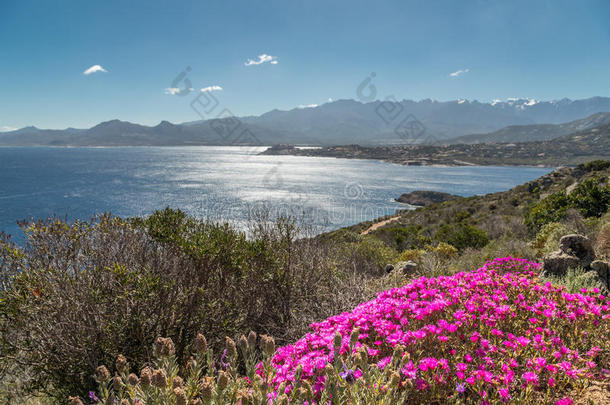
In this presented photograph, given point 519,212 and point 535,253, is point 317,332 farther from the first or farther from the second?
point 519,212

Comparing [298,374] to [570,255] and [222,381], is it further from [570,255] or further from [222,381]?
[570,255]

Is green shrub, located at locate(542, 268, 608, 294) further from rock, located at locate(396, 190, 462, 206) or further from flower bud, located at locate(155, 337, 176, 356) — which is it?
rock, located at locate(396, 190, 462, 206)

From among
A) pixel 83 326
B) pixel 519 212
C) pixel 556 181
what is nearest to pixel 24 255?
pixel 83 326

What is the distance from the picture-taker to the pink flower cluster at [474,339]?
2.51m

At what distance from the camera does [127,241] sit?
5699mm

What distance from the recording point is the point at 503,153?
153500mm

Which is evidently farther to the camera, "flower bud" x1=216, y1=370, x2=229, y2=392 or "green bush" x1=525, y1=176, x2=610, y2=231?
"green bush" x1=525, y1=176, x2=610, y2=231

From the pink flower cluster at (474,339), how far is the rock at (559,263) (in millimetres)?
1943

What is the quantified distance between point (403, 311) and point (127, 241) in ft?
15.8

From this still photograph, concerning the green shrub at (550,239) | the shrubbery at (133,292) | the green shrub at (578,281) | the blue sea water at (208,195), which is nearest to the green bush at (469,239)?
the green shrub at (550,239)

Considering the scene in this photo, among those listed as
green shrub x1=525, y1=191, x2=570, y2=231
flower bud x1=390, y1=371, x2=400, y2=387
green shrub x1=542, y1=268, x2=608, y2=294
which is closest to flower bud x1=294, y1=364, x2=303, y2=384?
flower bud x1=390, y1=371, x2=400, y2=387

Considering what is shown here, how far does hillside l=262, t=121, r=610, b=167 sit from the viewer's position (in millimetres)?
132250

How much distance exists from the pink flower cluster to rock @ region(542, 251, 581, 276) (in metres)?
1.94

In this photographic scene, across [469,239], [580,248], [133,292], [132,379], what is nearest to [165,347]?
[132,379]
